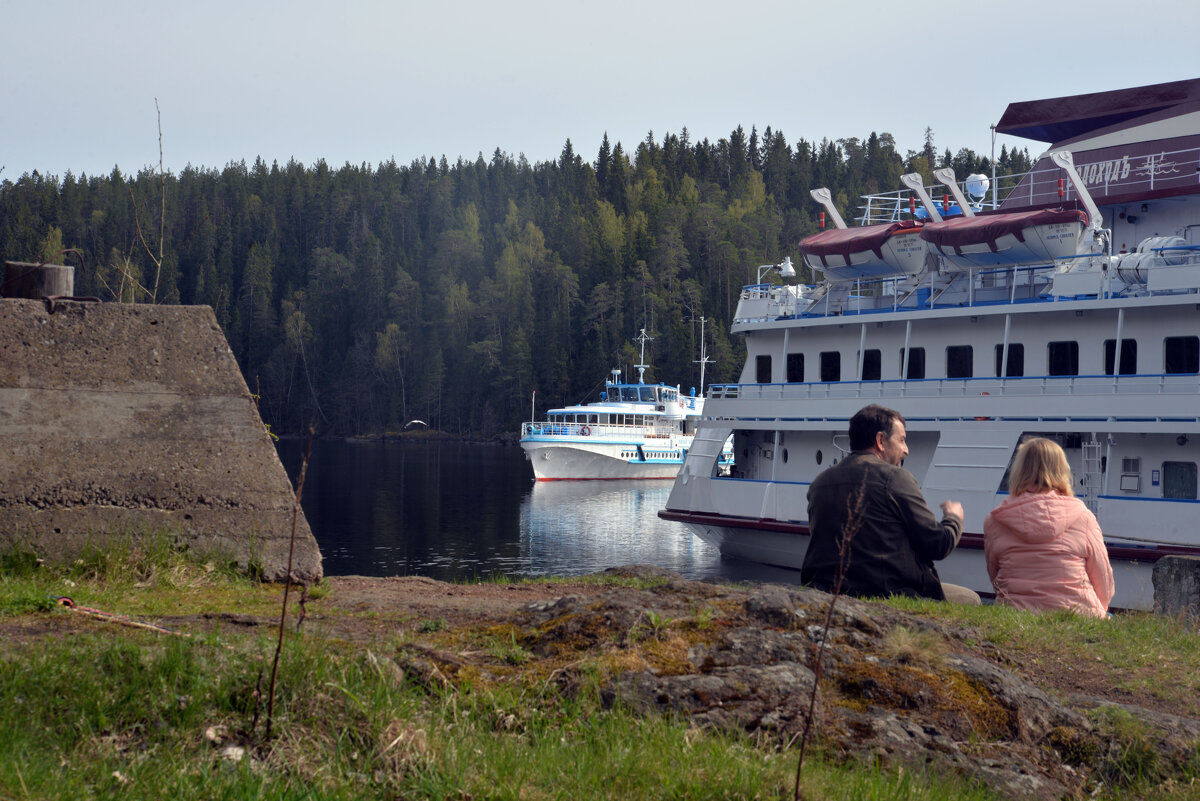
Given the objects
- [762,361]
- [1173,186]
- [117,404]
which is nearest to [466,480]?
[762,361]

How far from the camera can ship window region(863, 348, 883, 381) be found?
19844 millimetres

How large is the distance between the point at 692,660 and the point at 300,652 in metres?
1.38

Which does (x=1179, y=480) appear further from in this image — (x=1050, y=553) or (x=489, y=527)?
(x=489, y=527)

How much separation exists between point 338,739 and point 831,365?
18514 millimetres

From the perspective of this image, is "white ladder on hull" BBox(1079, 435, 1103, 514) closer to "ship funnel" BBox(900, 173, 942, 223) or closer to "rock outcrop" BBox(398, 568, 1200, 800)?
"ship funnel" BBox(900, 173, 942, 223)

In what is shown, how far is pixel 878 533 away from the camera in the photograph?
547 centimetres

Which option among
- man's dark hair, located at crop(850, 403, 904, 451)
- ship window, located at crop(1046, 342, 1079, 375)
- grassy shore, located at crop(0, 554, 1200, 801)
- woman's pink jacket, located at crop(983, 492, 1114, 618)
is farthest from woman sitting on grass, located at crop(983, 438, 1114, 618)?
ship window, located at crop(1046, 342, 1079, 375)

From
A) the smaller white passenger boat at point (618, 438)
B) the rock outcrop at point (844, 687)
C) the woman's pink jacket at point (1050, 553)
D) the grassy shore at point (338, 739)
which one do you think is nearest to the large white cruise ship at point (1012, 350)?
the woman's pink jacket at point (1050, 553)

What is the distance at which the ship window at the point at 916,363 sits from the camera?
19172 millimetres

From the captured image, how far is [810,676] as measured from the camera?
372 centimetres

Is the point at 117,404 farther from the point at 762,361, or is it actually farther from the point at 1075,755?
the point at 762,361

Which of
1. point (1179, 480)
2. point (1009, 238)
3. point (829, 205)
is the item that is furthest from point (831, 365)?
point (1179, 480)

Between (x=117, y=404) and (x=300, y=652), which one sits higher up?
(x=117, y=404)

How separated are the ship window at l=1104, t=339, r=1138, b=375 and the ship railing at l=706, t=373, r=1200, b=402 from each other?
472mm
